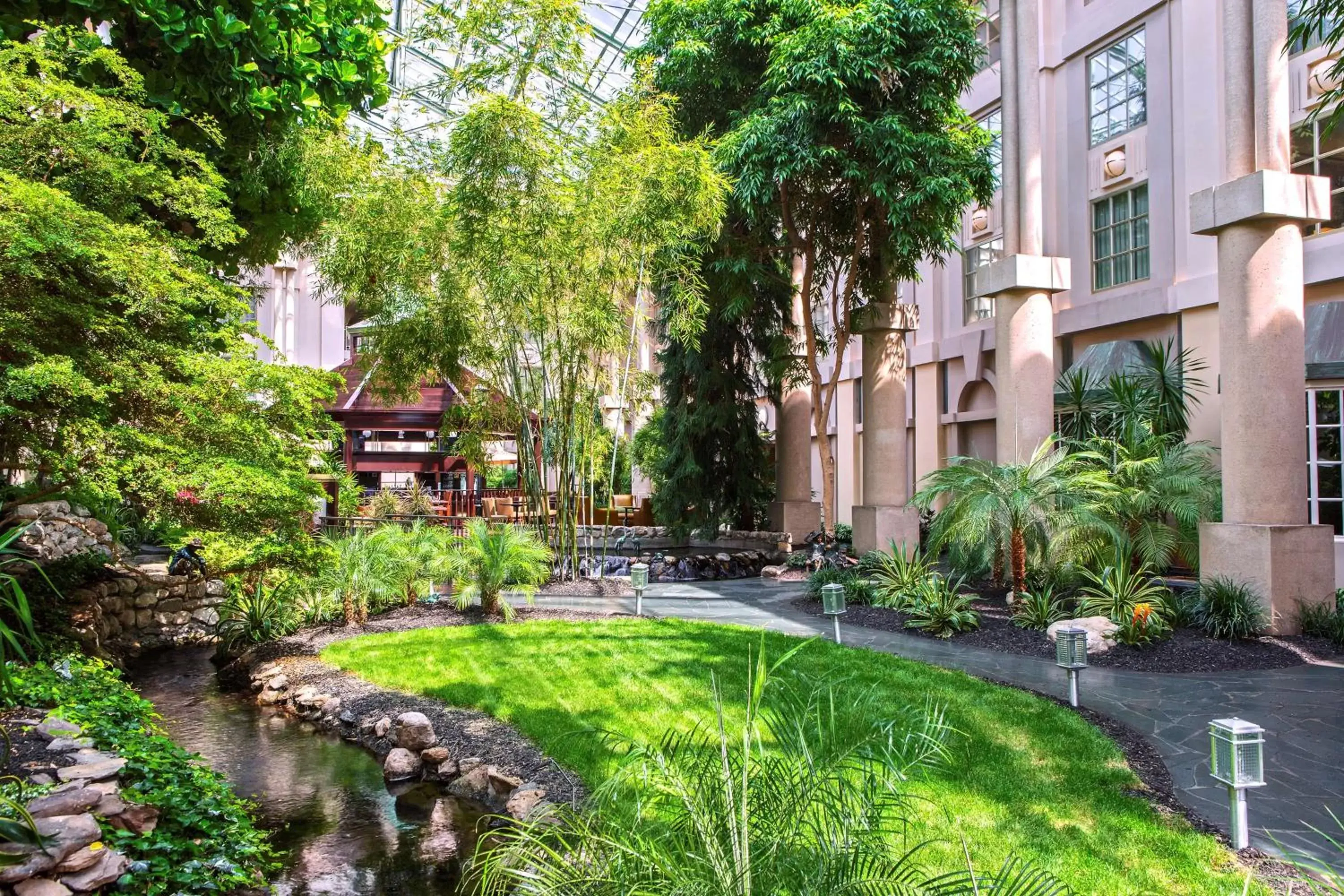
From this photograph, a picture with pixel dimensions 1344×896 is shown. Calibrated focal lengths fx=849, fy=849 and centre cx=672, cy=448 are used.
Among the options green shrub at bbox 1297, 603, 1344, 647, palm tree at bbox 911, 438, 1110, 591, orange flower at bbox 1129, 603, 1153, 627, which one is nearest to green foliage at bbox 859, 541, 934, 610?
palm tree at bbox 911, 438, 1110, 591

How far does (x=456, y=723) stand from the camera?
20.7 feet

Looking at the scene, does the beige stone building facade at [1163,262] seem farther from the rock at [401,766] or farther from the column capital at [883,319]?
the rock at [401,766]

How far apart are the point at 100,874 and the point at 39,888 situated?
0.84ft

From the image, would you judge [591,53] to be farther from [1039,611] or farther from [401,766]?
[401,766]

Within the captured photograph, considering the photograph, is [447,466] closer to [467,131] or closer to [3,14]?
[467,131]

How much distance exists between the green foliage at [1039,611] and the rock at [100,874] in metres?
7.52

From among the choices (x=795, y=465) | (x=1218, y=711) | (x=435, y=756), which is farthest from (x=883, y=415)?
(x=435, y=756)

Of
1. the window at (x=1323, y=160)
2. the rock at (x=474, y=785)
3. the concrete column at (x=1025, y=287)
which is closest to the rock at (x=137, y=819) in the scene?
the rock at (x=474, y=785)

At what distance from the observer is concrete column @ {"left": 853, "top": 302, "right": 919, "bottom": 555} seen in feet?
42.7

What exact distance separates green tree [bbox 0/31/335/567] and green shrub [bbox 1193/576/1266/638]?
26.4 ft

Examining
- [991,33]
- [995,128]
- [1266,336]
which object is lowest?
[1266,336]

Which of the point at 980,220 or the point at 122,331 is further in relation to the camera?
the point at 980,220

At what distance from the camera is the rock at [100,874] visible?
3209mm

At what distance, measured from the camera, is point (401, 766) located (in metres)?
5.76
